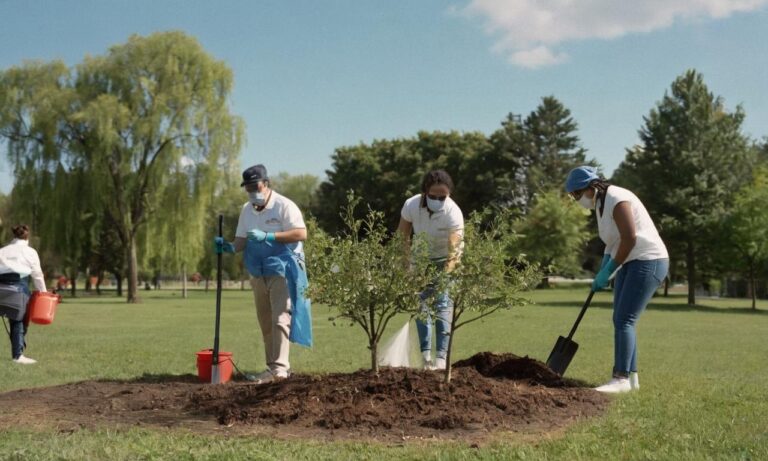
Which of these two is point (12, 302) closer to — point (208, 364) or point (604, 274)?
point (208, 364)

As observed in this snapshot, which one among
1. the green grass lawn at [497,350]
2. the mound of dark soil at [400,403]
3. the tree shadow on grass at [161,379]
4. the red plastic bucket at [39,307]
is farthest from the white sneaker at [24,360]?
the mound of dark soil at [400,403]

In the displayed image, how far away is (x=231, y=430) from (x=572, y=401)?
2.75 meters

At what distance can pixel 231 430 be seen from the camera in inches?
190

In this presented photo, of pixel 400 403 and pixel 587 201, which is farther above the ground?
pixel 587 201

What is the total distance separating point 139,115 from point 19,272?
82.8 feet

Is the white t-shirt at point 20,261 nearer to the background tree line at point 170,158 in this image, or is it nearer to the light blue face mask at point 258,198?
the light blue face mask at point 258,198

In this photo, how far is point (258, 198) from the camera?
23.7ft

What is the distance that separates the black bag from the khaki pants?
12.7ft

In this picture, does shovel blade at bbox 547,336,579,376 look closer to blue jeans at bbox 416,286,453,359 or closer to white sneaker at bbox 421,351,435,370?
blue jeans at bbox 416,286,453,359

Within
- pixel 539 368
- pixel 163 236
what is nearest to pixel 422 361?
pixel 539 368

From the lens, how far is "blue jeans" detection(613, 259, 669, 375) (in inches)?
253

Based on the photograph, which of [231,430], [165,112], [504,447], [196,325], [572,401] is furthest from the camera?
[165,112]

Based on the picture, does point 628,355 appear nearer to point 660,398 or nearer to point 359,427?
point 660,398

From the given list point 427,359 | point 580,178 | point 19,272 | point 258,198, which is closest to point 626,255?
point 580,178
